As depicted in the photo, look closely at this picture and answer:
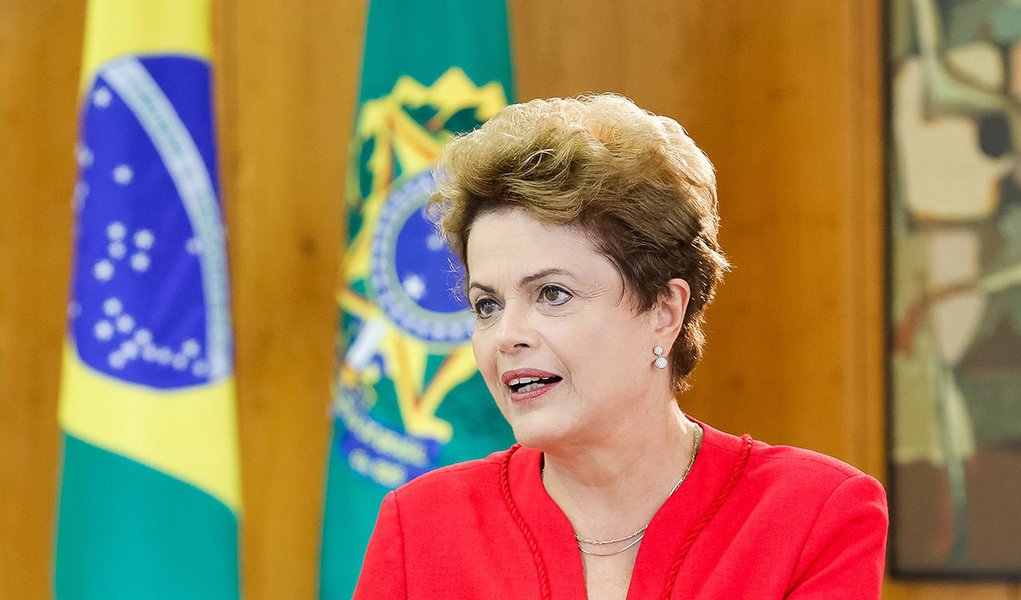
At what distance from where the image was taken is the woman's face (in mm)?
1585

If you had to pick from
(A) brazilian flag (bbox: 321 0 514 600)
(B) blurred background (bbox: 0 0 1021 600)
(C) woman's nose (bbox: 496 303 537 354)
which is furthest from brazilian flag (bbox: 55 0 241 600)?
(C) woman's nose (bbox: 496 303 537 354)

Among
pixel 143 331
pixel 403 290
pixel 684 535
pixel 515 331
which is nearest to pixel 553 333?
pixel 515 331

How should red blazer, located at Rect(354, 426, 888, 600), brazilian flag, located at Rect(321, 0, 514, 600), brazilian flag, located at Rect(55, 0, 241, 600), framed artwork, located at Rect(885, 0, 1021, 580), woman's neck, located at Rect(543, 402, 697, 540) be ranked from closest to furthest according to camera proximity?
red blazer, located at Rect(354, 426, 888, 600) → woman's neck, located at Rect(543, 402, 697, 540) → brazilian flag, located at Rect(55, 0, 241, 600) → brazilian flag, located at Rect(321, 0, 514, 600) → framed artwork, located at Rect(885, 0, 1021, 580)

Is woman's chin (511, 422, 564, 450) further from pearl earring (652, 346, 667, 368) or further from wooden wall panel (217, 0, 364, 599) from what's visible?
wooden wall panel (217, 0, 364, 599)

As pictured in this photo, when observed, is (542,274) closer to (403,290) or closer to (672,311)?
(672,311)

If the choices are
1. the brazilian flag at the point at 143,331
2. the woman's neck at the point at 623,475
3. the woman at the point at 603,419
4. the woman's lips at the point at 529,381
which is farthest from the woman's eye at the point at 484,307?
the brazilian flag at the point at 143,331

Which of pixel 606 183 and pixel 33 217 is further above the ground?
pixel 606 183

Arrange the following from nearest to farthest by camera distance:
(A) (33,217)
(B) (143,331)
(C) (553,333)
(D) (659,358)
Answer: (C) (553,333) → (D) (659,358) → (B) (143,331) → (A) (33,217)

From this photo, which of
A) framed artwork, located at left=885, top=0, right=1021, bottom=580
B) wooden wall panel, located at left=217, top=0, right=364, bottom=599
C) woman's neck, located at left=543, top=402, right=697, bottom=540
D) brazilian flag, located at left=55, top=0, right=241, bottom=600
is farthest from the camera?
wooden wall panel, located at left=217, top=0, right=364, bottom=599

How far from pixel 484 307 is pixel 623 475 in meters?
0.32

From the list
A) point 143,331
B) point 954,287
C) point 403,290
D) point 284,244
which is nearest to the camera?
point 143,331

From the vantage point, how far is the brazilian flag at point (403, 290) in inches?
112

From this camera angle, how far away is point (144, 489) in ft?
9.10

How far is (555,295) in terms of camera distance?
1.61m
